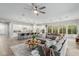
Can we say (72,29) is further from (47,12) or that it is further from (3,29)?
(3,29)

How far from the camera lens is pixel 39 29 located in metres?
2.75

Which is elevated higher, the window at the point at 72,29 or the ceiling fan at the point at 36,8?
the ceiling fan at the point at 36,8

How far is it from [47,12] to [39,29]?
0.39 metres

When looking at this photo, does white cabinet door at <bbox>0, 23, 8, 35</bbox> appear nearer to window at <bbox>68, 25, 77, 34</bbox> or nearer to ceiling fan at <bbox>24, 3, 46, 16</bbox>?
ceiling fan at <bbox>24, 3, 46, 16</bbox>

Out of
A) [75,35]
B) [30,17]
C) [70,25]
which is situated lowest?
[75,35]

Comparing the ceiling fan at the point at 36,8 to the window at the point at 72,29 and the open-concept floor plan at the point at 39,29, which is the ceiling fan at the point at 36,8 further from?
the window at the point at 72,29

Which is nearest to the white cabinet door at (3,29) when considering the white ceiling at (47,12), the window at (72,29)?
the white ceiling at (47,12)

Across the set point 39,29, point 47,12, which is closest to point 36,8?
point 47,12

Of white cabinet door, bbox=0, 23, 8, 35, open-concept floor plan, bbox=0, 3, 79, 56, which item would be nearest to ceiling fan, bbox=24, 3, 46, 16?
open-concept floor plan, bbox=0, 3, 79, 56

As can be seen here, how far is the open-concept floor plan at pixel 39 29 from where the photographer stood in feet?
8.73

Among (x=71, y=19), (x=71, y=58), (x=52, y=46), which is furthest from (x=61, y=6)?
(x=71, y=58)

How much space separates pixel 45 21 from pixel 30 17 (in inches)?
12.7

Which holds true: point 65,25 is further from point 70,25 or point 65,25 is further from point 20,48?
point 20,48

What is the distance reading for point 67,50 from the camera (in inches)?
105
